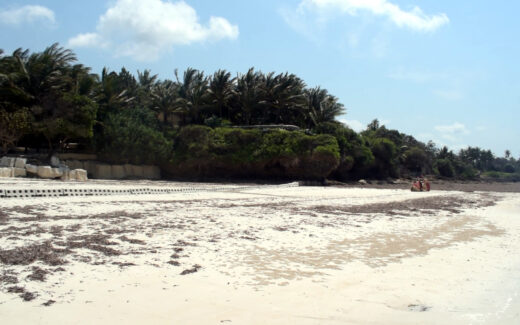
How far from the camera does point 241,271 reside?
A: 601cm

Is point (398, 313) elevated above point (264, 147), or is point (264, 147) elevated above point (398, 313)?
point (264, 147)

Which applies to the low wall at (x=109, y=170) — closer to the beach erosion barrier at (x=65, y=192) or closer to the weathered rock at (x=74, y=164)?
the weathered rock at (x=74, y=164)

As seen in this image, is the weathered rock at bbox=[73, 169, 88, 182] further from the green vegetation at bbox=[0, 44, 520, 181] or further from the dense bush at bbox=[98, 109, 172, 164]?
the dense bush at bbox=[98, 109, 172, 164]

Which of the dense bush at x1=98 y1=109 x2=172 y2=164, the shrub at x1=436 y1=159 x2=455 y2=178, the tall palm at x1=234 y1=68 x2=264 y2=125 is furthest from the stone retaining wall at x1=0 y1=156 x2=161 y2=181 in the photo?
the shrub at x1=436 y1=159 x2=455 y2=178

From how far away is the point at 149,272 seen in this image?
5668mm

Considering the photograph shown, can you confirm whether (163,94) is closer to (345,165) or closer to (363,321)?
(345,165)

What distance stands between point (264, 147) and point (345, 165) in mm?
9769

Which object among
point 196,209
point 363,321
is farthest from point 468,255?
point 196,209

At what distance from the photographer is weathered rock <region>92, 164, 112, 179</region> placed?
98.7 feet

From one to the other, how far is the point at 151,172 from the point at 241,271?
29.3 m

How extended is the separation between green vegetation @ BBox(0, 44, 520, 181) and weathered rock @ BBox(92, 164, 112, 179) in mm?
1407

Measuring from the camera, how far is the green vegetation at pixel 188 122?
27.8m

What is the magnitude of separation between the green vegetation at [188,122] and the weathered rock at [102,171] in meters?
1.41

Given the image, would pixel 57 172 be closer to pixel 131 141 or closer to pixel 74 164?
pixel 74 164
